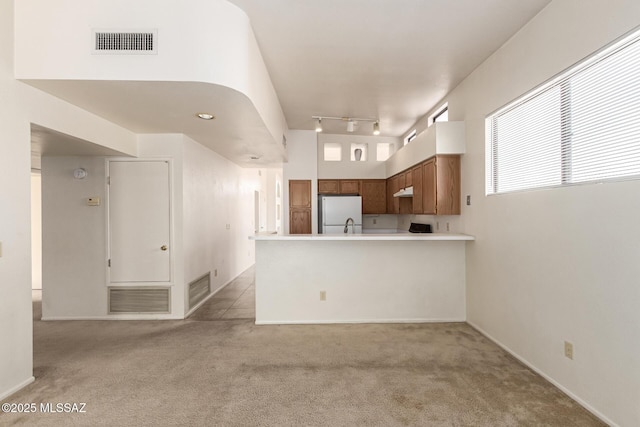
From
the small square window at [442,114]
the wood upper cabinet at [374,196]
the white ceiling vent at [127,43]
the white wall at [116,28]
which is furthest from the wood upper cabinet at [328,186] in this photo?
the white ceiling vent at [127,43]

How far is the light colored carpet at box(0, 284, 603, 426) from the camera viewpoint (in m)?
2.00

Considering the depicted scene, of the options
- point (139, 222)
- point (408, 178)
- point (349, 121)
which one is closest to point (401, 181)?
point (408, 178)

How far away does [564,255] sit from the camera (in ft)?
7.36

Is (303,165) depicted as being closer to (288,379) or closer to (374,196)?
(374,196)

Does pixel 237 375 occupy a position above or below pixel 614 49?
below

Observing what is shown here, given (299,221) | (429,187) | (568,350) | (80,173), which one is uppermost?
(80,173)

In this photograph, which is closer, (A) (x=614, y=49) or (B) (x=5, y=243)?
(A) (x=614, y=49)

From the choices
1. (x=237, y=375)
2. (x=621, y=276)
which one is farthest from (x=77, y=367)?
(x=621, y=276)

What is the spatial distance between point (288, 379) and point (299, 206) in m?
3.72

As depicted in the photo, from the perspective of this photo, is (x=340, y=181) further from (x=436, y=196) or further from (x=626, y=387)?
(x=626, y=387)

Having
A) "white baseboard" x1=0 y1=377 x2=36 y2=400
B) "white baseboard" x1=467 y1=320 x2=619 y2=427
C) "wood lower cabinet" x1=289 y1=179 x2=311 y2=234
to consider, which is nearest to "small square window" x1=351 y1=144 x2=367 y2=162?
"wood lower cabinet" x1=289 y1=179 x2=311 y2=234

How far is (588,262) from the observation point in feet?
6.74

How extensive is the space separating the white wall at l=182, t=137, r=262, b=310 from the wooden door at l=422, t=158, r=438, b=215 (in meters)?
3.16

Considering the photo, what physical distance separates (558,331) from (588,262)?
2.06 ft
